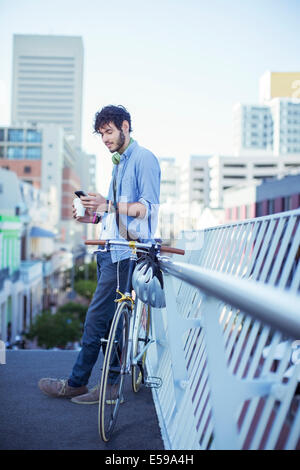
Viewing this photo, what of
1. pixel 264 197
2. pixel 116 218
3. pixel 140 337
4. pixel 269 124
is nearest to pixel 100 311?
pixel 140 337

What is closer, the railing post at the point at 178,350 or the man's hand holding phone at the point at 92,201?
the railing post at the point at 178,350

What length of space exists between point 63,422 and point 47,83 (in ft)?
513

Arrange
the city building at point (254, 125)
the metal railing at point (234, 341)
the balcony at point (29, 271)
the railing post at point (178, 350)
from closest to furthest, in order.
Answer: the metal railing at point (234, 341) < the railing post at point (178, 350) < the balcony at point (29, 271) < the city building at point (254, 125)

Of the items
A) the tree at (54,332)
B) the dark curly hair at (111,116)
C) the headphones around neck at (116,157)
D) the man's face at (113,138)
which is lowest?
the tree at (54,332)

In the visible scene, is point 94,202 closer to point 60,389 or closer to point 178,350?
point 178,350

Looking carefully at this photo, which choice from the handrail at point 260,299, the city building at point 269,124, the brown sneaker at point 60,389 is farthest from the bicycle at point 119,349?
Result: the city building at point 269,124

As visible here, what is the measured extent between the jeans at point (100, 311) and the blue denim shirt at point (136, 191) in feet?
0.31

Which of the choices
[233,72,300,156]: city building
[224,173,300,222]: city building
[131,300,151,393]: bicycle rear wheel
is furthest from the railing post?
[233,72,300,156]: city building

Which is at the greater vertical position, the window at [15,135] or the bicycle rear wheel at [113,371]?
the window at [15,135]

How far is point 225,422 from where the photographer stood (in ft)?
4.58

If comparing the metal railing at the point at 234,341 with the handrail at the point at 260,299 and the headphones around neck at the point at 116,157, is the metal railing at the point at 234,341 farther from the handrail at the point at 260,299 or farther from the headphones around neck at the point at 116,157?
the headphones around neck at the point at 116,157

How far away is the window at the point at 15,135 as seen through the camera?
232 ft
